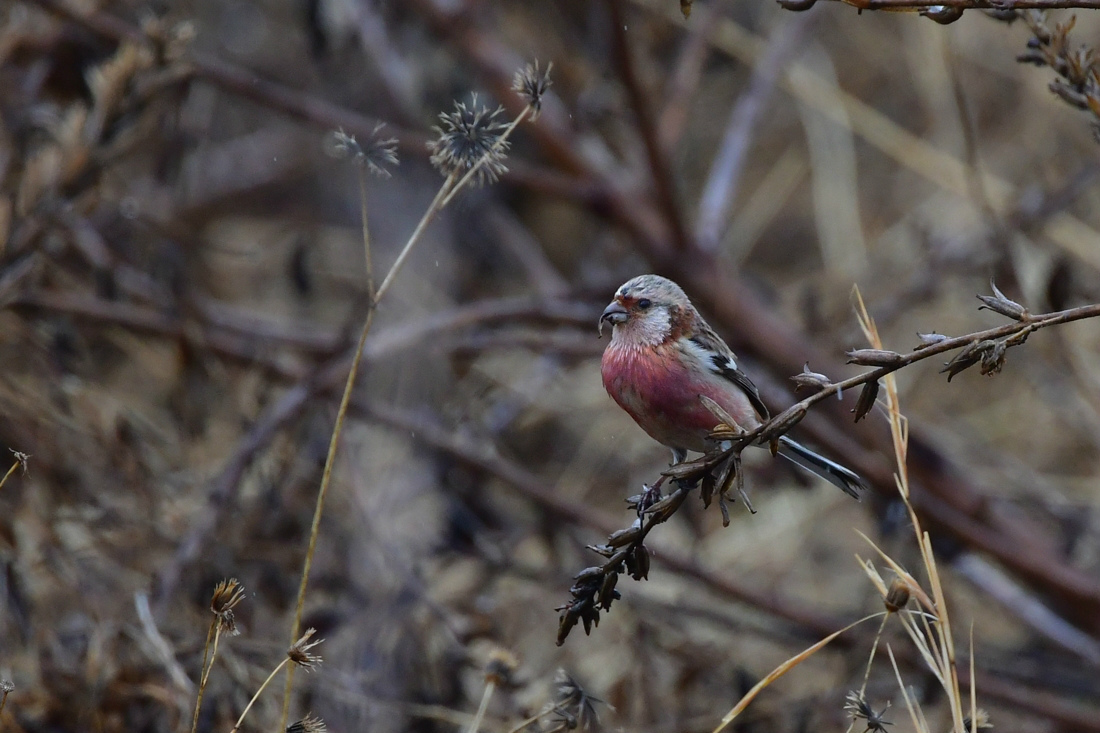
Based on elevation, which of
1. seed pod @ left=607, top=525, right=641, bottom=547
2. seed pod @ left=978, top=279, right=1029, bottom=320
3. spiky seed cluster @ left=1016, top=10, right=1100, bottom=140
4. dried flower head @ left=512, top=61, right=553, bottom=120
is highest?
spiky seed cluster @ left=1016, top=10, right=1100, bottom=140

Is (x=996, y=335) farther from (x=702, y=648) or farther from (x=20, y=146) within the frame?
(x=20, y=146)

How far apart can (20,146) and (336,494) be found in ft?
6.81

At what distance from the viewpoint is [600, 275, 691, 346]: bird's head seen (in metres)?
2.07

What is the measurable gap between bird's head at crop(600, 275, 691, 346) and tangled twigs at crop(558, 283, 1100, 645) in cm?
29

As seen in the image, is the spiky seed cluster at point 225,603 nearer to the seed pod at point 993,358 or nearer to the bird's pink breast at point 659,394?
the bird's pink breast at point 659,394

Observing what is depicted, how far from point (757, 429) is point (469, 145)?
82 centimetres

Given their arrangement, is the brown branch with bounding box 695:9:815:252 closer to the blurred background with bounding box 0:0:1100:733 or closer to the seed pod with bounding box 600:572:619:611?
the blurred background with bounding box 0:0:1100:733

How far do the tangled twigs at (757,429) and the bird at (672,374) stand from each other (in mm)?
85

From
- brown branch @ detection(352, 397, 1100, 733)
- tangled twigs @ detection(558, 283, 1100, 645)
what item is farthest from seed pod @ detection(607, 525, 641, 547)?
brown branch @ detection(352, 397, 1100, 733)

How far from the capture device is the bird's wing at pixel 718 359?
227 cm

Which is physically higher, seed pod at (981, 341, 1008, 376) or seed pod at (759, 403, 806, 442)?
seed pod at (981, 341, 1008, 376)

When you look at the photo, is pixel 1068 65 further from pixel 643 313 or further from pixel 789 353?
pixel 789 353

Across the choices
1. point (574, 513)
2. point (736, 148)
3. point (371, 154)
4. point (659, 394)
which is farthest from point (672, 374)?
point (736, 148)

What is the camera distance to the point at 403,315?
19.5 ft
